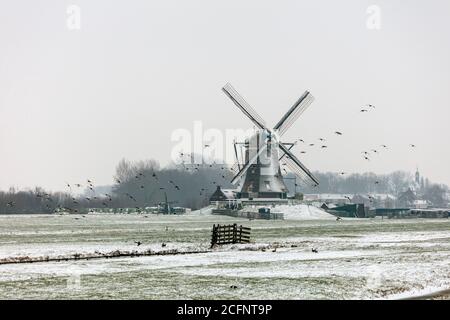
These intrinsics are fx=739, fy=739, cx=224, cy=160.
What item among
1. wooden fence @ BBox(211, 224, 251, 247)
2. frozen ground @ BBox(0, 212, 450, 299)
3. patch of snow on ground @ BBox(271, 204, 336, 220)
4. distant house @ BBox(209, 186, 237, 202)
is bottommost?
frozen ground @ BBox(0, 212, 450, 299)

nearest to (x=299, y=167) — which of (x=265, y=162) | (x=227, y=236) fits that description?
(x=265, y=162)

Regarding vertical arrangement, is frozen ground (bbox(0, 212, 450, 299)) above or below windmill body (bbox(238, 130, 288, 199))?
below

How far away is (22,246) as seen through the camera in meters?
50.6

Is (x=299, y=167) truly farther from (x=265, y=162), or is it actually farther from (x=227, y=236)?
(x=227, y=236)

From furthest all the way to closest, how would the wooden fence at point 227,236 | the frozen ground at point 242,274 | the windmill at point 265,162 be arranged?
the windmill at point 265,162 → the wooden fence at point 227,236 → the frozen ground at point 242,274

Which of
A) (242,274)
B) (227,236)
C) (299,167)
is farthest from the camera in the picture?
(299,167)

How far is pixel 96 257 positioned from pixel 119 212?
135 meters

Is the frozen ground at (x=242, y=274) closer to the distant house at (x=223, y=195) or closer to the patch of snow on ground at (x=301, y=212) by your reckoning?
the patch of snow on ground at (x=301, y=212)

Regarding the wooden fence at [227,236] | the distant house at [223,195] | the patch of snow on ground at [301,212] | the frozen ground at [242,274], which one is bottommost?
the frozen ground at [242,274]

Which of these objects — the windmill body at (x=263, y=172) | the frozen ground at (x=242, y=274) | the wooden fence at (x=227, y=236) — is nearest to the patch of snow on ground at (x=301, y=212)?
the windmill body at (x=263, y=172)

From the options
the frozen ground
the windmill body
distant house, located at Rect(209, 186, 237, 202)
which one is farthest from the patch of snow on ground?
the frozen ground

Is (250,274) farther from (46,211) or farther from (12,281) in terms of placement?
(46,211)

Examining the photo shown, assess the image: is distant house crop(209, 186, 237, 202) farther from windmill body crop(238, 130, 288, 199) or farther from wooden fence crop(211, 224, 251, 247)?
wooden fence crop(211, 224, 251, 247)
